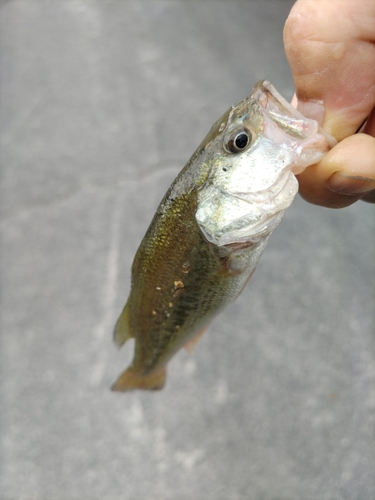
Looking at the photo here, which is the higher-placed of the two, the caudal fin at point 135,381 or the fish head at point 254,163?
the fish head at point 254,163

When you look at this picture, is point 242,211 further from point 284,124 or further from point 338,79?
point 338,79

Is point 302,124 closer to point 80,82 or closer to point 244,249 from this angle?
point 244,249

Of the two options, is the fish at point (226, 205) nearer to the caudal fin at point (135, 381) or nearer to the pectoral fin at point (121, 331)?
the pectoral fin at point (121, 331)

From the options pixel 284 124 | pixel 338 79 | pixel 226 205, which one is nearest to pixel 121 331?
pixel 226 205

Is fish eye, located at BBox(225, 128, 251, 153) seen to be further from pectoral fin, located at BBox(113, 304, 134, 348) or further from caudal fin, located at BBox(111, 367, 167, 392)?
caudal fin, located at BBox(111, 367, 167, 392)

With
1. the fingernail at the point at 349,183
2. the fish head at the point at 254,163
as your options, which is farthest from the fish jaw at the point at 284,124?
the fingernail at the point at 349,183

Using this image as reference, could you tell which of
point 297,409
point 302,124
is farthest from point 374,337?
point 302,124
